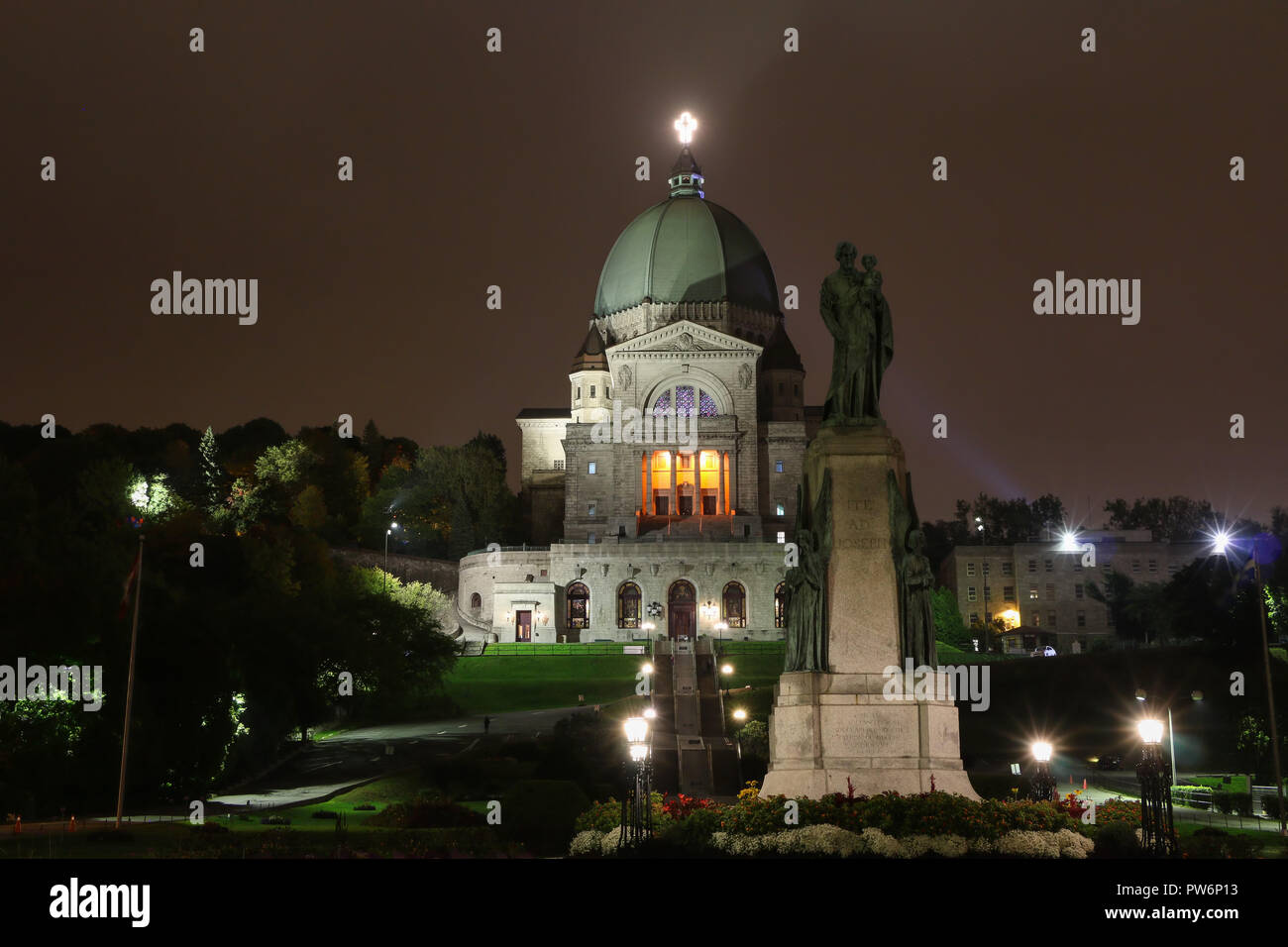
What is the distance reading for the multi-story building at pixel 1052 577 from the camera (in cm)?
10056

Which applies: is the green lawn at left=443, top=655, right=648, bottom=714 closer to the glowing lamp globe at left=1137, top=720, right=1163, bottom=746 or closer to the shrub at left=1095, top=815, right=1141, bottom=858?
the shrub at left=1095, top=815, right=1141, bottom=858

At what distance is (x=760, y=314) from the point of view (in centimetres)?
11138

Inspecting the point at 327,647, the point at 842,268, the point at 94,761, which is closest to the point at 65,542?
the point at 94,761

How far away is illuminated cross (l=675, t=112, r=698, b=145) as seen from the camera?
392 ft

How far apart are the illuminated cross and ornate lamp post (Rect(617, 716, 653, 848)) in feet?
332

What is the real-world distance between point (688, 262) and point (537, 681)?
4855cm

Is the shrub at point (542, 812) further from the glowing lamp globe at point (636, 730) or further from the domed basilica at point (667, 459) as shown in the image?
the domed basilica at point (667, 459)

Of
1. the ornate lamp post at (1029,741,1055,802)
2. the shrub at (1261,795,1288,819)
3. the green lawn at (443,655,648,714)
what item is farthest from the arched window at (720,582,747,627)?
the ornate lamp post at (1029,741,1055,802)

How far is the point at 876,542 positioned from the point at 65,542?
3083 cm

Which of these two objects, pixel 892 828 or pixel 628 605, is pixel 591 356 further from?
pixel 892 828

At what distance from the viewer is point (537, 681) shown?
69375 mm

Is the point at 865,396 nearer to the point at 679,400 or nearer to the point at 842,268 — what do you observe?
the point at 842,268

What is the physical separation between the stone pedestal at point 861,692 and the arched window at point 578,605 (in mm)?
71189
